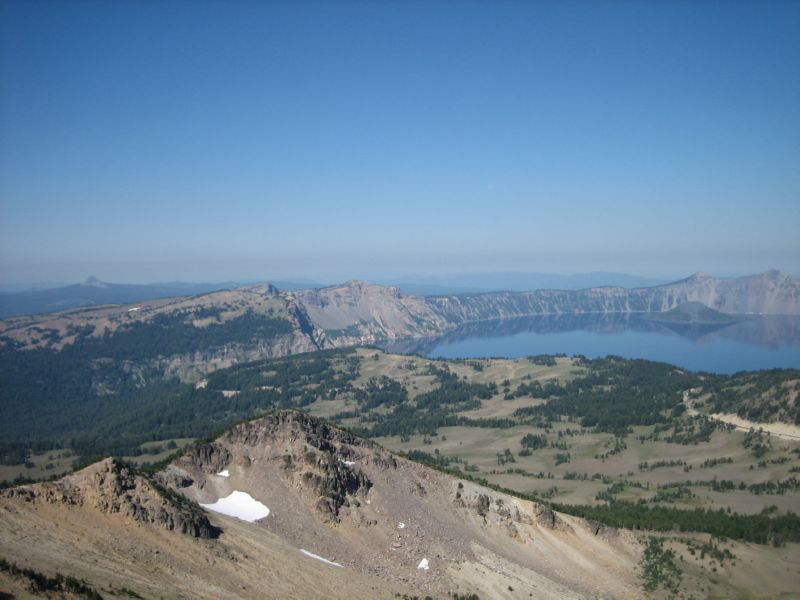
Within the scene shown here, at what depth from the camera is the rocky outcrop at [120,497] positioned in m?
37.9

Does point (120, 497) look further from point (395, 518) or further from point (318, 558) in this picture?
point (395, 518)

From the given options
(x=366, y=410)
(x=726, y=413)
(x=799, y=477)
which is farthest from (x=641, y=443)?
(x=366, y=410)

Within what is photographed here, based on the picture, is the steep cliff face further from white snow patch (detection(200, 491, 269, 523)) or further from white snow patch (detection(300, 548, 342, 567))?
white snow patch (detection(300, 548, 342, 567))

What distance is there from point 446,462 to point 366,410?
66.4m

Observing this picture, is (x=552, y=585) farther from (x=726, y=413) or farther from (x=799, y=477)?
(x=726, y=413)

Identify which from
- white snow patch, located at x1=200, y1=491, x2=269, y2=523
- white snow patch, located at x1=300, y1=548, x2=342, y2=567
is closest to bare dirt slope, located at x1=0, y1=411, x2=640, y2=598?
white snow patch, located at x1=300, y1=548, x2=342, y2=567

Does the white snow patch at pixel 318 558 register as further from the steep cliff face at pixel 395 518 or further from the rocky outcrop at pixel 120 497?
the rocky outcrop at pixel 120 497

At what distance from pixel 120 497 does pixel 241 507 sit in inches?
455

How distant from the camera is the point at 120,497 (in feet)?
129

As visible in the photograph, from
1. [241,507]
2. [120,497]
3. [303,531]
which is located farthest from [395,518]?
[120,497]

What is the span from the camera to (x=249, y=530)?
44312 mm

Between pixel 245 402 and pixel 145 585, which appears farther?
pixel 245 402

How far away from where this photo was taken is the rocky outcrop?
37875mm

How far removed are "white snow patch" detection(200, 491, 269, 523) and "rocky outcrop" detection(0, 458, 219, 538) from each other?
5.67 meters
